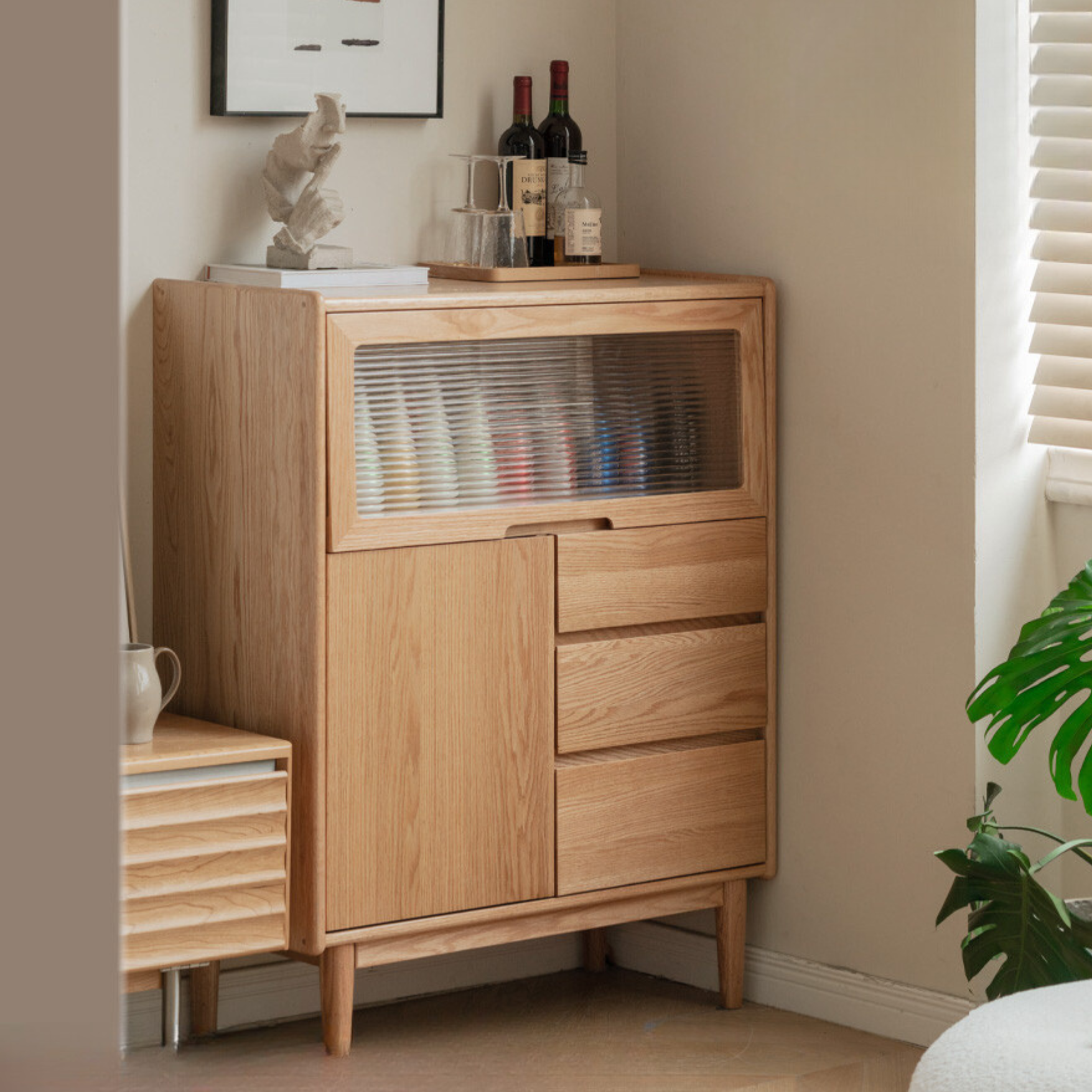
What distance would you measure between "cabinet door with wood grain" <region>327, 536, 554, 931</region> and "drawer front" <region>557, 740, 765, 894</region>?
5 centimetres

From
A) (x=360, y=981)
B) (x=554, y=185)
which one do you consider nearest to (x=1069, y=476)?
(x=554, y=185)

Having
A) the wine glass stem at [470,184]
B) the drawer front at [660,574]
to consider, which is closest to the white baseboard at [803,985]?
the drawer front at [660,574]

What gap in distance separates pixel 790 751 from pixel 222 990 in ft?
3.57

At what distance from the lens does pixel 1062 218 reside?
2787 mm

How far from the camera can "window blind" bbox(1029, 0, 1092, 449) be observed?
9.07 ft

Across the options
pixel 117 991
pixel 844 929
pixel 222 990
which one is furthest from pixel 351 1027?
pixel 117 991

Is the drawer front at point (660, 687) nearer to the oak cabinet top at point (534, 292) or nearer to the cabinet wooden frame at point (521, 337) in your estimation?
the cabinet wooden frame at point (521, 337)

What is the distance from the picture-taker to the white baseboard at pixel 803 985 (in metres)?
2.93

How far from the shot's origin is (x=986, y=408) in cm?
280

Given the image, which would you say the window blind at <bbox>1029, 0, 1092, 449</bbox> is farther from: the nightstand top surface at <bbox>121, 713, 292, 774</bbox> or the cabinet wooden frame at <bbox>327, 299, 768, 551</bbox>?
the nightstand top surface at <bbox>121, 713, 292, 774</bbox>

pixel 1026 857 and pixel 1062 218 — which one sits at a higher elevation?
pixel 1062 218

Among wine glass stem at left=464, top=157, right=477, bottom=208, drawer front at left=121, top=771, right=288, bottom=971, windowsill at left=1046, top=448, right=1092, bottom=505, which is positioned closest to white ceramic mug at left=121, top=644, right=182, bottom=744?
drawer front at left=121, top=771, right=288, bottom=971

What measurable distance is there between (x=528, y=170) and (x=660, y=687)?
960 millimetres

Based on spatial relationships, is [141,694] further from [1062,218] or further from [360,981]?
[1062,218]
